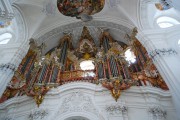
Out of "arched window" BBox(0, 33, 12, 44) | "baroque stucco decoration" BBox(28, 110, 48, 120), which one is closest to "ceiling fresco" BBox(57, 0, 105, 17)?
"arched window" BBox(0, 33, 12, 44)

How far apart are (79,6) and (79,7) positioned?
2.8 inches

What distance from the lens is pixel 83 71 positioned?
1188 cm

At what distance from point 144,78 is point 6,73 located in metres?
7.09

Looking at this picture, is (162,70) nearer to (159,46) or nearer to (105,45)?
(159,46)

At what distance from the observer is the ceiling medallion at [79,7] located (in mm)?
14594

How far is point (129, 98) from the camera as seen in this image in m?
9.65

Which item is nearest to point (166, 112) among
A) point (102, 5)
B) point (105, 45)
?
point (105, 45)

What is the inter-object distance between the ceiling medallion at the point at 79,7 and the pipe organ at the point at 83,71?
228 cm

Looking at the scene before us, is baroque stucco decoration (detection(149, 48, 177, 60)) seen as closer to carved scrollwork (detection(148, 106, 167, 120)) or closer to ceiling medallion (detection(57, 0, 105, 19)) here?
carved scrollwork (detection(148, 106, 167, 120))

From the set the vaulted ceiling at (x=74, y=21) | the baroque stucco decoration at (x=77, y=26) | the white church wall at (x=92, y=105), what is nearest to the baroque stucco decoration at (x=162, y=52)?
the white church wall at (x=92, y=105)

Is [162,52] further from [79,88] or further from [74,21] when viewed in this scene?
[74,21]

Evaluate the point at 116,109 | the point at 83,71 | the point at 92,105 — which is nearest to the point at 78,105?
the point at 92,105

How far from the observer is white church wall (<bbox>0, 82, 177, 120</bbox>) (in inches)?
353

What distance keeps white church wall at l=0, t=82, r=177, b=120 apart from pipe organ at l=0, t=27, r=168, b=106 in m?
0.41
